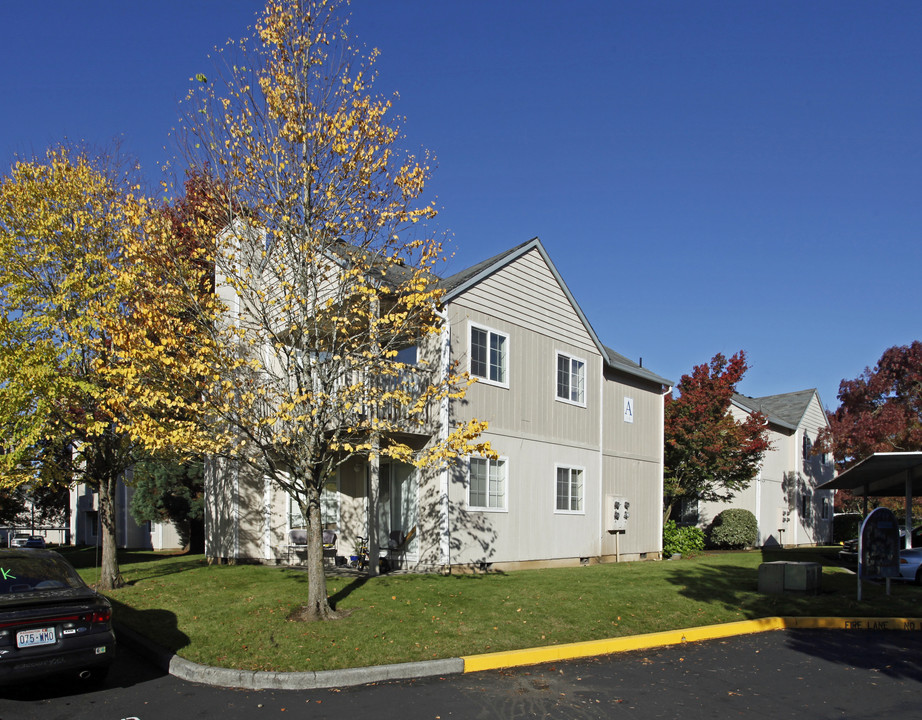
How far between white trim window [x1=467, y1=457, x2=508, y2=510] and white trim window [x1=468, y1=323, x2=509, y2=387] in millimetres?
1880

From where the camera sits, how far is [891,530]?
14.3 metres

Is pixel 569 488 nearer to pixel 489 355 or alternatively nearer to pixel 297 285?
pixel 489 355

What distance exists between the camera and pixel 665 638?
10.4m

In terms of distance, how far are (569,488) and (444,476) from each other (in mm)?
5243

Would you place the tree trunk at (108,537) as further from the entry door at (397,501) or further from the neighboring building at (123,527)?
the neighboring building at (123,527)

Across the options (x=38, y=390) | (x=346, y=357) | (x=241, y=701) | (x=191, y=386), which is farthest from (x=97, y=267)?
(x=241, y=701)

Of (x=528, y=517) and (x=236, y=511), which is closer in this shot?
(x=528, y=517)

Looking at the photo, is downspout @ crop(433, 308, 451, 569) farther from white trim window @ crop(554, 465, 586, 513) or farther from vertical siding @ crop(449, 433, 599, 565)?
white trim window @ crop(554, 465, 586, 513)

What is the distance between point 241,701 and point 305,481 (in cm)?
384

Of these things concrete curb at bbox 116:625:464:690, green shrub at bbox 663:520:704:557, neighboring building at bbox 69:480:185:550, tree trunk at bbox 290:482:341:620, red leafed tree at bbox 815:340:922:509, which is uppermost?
red leafed tree at bbox 815:340:922:509

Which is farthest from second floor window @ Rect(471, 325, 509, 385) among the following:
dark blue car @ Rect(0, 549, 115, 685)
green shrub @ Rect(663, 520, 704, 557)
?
dark blue car @ Rect(0, 549, 115, 685)

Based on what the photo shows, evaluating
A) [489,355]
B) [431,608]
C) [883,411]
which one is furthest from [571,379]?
[883,411]

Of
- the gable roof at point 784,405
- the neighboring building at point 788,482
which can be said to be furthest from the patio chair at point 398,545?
the gable roof at point 784,405

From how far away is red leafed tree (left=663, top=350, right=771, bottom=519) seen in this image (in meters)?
25.9
